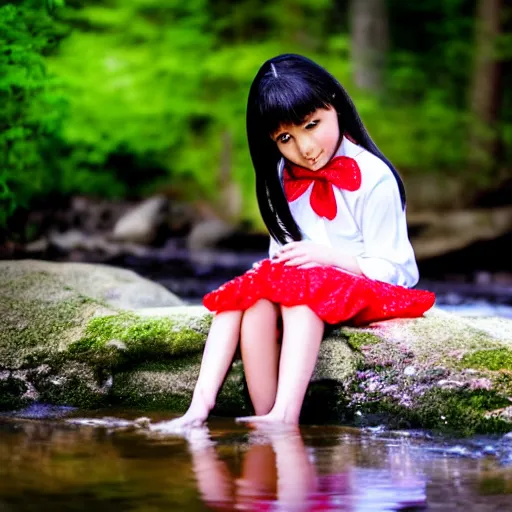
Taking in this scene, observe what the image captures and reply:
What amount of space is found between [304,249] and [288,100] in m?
0.60

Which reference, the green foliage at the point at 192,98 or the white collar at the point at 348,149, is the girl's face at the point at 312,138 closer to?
the white collar at the point at 348,149

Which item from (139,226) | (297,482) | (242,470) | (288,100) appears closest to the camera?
(297,482)

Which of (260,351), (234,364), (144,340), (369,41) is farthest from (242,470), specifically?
(369,41)

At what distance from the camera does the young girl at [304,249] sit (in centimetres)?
345

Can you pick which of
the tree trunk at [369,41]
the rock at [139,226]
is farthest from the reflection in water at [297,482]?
the tree trunk at [369,41]

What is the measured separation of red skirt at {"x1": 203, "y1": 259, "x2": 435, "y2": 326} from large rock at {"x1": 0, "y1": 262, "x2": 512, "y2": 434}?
0.57 ft

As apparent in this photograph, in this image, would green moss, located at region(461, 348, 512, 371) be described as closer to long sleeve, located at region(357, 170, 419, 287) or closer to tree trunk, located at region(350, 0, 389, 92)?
long sleeve, located at region(357, 170, 419, 287)

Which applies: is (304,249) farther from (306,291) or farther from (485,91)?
(485,91)

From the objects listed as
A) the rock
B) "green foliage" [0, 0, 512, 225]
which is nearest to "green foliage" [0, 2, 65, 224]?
"green foliage" [0, 0, 512, 225]

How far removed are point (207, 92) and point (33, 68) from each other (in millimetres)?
10722

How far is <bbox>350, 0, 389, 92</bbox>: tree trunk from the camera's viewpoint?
1661 cm

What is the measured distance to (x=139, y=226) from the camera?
15234 millimetres

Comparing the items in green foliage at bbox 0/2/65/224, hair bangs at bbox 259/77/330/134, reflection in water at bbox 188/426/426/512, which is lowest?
reflection in water at bbox 188/426/426/512

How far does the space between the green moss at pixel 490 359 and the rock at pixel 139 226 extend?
38.5 ft
